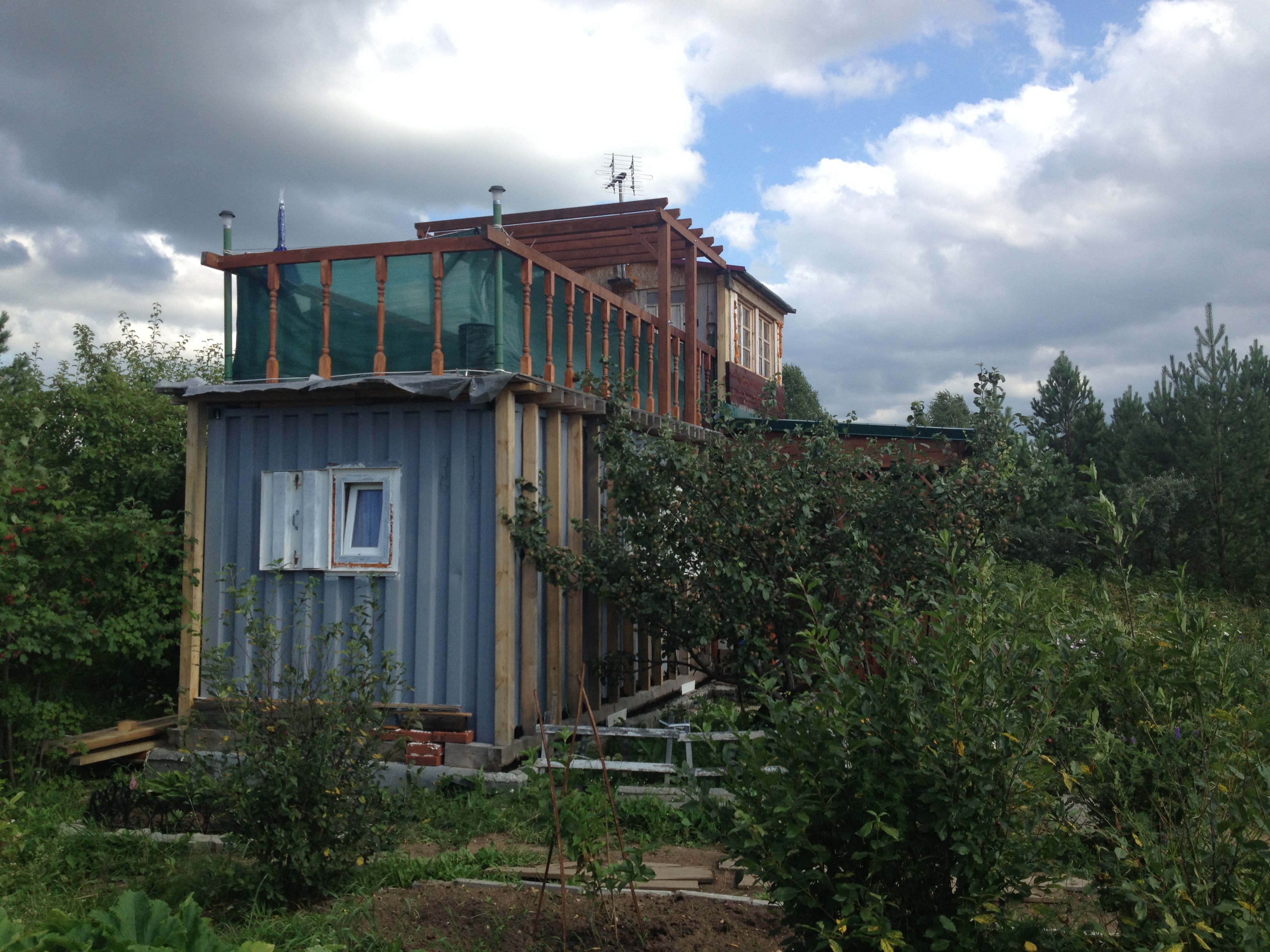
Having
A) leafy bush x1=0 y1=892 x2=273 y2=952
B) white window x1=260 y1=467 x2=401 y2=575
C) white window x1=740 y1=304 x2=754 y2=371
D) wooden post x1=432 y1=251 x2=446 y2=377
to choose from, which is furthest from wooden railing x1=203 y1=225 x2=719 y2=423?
white window x1=740 y1=304 x2=754 y2=371

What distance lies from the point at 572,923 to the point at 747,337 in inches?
533

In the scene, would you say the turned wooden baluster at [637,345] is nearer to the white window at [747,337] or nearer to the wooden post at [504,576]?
the wooden post at [504,576]

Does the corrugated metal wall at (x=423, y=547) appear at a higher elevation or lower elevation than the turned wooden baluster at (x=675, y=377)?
lower

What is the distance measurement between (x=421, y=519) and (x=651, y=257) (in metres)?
5.52

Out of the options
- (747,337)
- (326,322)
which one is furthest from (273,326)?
(747,337)

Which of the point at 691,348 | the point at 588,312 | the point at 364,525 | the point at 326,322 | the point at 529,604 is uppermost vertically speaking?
the point at 691,348

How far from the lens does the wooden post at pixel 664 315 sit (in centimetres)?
1047

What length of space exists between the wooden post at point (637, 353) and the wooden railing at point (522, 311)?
1 cm

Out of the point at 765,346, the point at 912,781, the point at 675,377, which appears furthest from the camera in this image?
the point at 765,346

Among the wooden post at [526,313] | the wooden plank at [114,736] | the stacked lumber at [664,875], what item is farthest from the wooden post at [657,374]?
the stacked lumber at [664,875]

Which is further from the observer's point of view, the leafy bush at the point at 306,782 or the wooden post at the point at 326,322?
the wooden post at the point at 326,322

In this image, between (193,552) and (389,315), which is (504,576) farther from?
(193,552)

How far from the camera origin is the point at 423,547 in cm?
770

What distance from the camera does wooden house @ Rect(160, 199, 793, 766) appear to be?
24.7 feet
